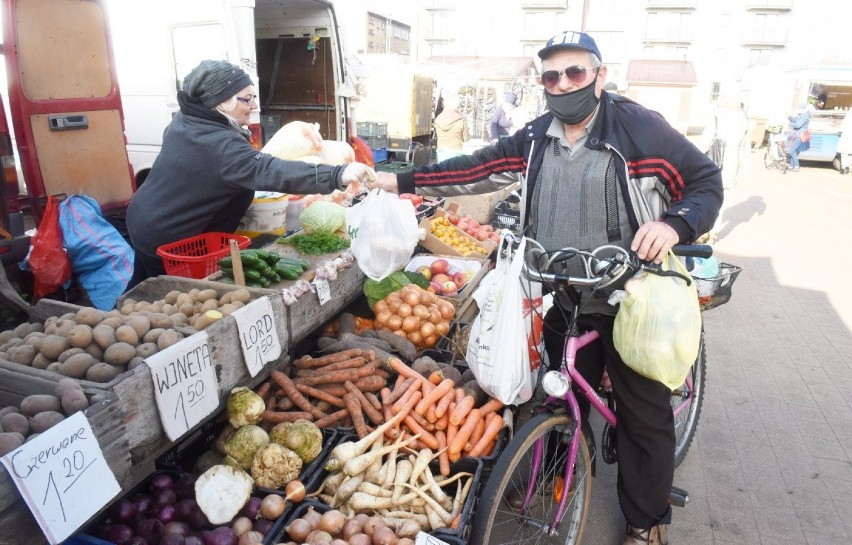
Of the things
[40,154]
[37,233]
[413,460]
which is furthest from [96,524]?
[40,154]

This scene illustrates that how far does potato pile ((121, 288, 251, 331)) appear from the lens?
8.88 feet

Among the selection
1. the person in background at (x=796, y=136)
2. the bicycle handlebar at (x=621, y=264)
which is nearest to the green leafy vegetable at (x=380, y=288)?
the bicycle handlebar at (x=621, y=264)

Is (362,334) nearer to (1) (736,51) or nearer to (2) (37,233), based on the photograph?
(2) (37,233)

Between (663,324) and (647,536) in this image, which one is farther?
(647,536)

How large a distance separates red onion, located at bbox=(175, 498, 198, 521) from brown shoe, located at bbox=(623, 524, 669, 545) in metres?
2.21

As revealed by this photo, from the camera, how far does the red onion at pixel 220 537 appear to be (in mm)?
2369

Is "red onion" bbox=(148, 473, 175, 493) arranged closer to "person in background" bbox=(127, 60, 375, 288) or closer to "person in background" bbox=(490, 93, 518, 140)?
"person in background" bbox=(127, 60, 375, 288)

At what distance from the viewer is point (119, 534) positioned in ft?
7.48

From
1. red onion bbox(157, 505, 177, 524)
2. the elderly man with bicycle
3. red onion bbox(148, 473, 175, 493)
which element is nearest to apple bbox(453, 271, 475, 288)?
the elderly man with bicycle

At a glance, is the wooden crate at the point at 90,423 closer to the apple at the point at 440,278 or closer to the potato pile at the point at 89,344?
the potato pile at the point at 89,344

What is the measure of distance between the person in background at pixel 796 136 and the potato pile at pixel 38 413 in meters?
23.2

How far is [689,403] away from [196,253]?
3.58 m

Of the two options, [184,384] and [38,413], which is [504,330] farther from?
[38,413]

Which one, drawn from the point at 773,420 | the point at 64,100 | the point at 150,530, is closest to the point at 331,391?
the point at 150,530
